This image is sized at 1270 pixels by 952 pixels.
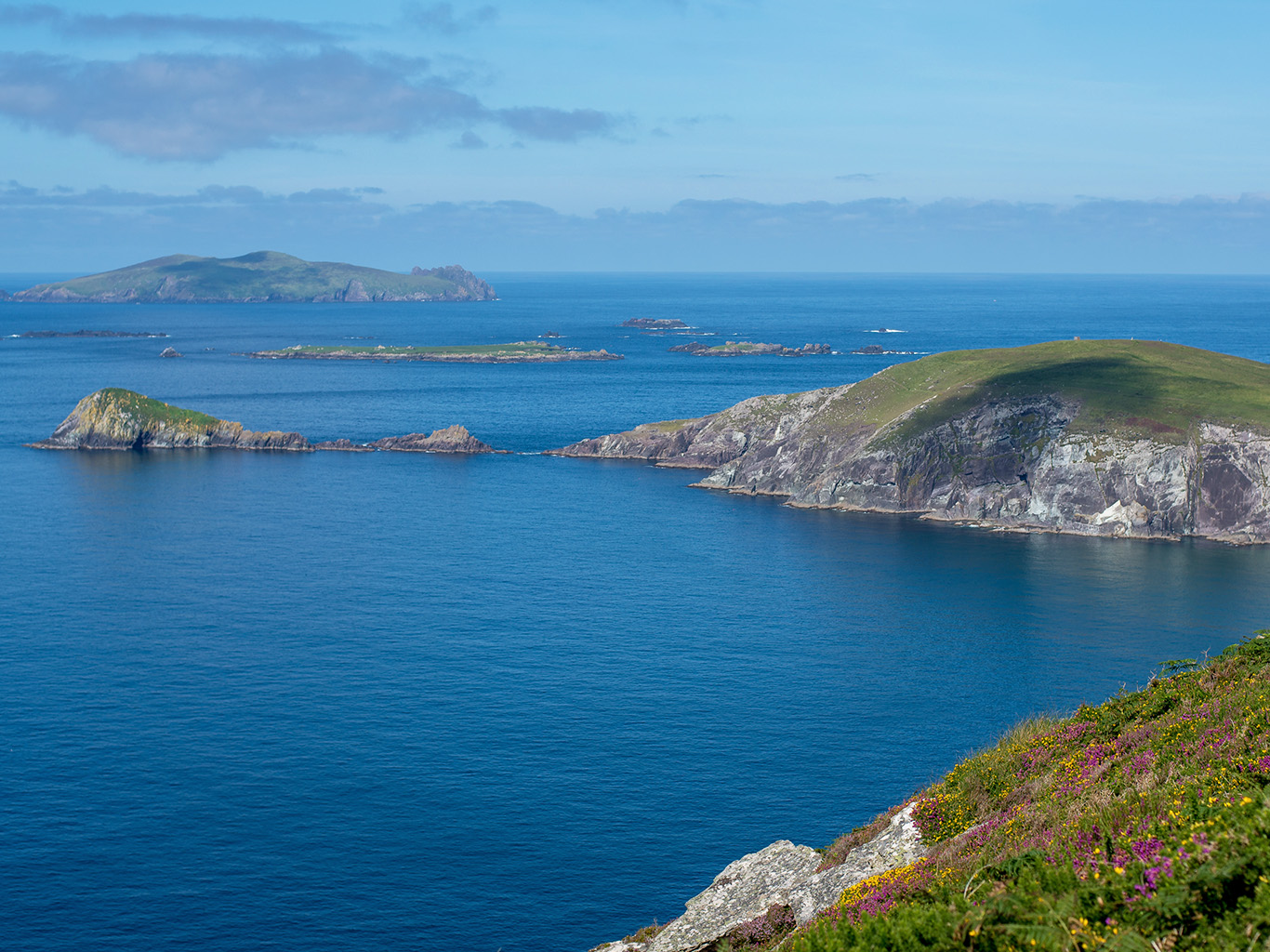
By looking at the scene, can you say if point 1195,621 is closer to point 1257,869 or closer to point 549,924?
point 549,924

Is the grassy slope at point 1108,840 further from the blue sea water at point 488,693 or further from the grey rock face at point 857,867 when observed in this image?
the blue sea water at point 488,693

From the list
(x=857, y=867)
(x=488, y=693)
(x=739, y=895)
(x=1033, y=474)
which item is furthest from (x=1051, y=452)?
(x=857, y=867)

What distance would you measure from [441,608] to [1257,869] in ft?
338

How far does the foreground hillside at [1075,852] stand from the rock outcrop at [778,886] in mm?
103

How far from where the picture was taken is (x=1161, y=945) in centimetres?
2200

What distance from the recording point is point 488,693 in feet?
308

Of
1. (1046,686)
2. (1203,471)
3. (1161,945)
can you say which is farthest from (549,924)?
(1203,471)

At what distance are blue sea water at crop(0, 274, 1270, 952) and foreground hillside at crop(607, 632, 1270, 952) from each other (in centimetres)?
2214

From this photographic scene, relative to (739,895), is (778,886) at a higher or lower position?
higher

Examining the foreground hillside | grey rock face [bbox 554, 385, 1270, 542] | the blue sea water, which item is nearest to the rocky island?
grey rock face [bbox 554, 385, 1270, 542]

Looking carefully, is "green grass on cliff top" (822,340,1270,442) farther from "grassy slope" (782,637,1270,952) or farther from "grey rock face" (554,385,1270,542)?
"grassy slope" (782,637,1270,952)

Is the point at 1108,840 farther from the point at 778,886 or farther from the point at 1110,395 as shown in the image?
the point at 1110,395

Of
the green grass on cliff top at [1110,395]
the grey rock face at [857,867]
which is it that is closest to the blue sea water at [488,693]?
the grey rock face at [857,867]

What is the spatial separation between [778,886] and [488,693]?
52536mm
